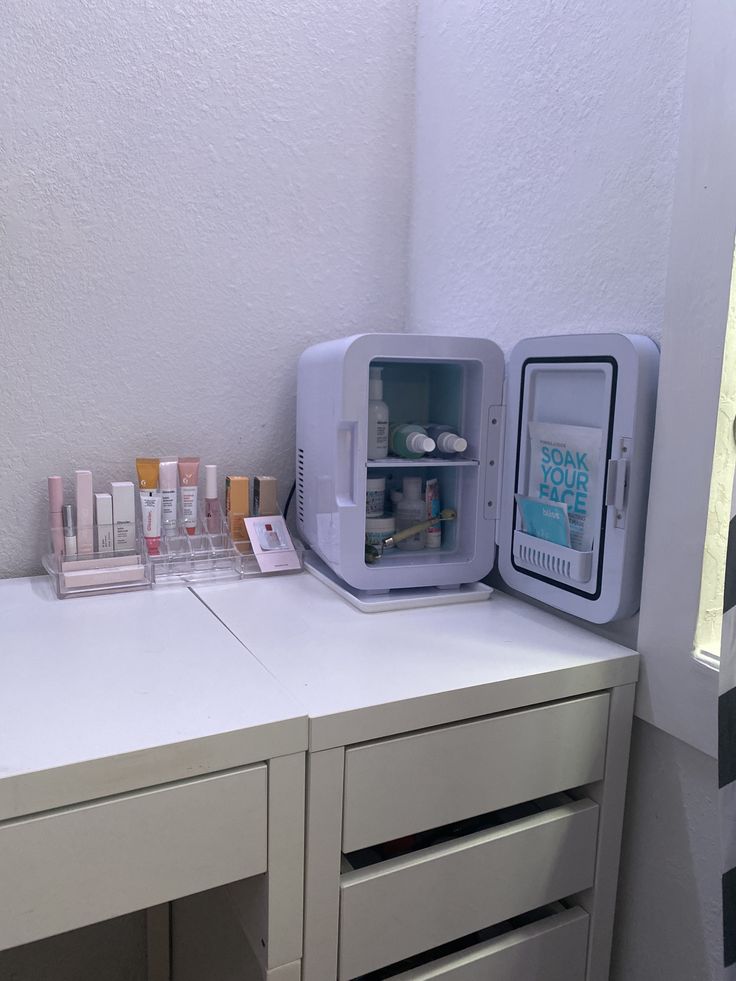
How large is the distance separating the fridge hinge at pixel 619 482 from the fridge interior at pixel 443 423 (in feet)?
0.74

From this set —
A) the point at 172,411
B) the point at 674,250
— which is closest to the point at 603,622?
the point at 674,250

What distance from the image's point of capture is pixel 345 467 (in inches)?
38.8

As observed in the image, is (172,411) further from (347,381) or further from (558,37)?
(558,37)

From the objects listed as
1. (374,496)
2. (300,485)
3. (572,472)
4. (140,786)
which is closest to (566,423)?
(572,472)

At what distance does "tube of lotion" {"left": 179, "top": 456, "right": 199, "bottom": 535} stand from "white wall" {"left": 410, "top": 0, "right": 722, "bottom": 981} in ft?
1.52

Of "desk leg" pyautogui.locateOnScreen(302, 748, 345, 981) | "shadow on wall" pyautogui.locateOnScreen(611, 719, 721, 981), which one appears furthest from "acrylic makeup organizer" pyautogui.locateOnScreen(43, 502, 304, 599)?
"shadow on wall" pyautogui.locateOnScreen(611, 719, 721, 981)

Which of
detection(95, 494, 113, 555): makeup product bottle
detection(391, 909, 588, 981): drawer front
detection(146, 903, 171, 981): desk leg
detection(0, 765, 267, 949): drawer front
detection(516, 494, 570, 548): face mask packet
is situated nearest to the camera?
detection(0, 765, 267, 949): drawer front

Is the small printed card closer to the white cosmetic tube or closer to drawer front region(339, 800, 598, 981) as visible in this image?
the white cosmetic tube

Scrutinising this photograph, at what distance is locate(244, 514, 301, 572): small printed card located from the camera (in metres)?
1.08

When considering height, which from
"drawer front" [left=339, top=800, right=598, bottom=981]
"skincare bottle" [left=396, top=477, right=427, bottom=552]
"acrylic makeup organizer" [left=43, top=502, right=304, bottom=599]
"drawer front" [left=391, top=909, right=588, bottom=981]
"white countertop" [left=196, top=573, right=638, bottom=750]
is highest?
"skincare bottle" [left=396, top=477, right=427, bottom=552]

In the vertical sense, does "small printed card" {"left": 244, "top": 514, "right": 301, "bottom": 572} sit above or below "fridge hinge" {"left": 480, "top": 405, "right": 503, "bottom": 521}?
below

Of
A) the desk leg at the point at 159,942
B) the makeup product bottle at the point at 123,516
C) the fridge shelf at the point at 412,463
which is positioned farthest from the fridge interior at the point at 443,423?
the desk leg at the point at 159,942

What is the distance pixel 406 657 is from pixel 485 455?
1.12ft

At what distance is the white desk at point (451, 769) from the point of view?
0.69 m
